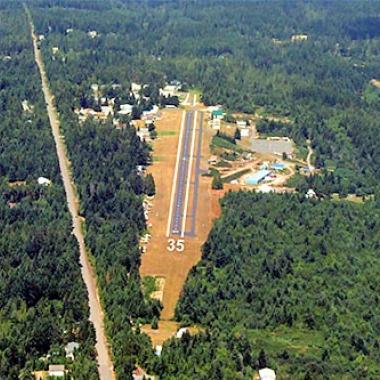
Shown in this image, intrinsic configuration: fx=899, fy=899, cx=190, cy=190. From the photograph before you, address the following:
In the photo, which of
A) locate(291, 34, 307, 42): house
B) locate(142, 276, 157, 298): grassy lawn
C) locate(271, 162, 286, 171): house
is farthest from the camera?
locate(291, 34, 307, 42): house

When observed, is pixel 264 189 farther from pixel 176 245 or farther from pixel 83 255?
pixel 83 255

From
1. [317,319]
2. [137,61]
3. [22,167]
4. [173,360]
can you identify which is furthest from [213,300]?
[137,61]

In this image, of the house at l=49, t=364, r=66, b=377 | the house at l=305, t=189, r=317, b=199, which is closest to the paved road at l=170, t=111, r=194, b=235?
the house at l=305, t=189, r=317, b=199

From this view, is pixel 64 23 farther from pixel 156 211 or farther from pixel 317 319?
pixel 317 319

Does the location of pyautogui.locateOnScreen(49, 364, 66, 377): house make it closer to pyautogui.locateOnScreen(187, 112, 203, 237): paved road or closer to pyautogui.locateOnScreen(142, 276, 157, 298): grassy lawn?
pyautogui.locateOnScreen(142, 276, 157, 298): grassy lawn

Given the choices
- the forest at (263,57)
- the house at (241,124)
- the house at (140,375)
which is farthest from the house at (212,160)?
the house at (140,375)

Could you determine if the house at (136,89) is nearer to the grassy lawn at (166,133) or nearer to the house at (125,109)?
the house at (125,109)

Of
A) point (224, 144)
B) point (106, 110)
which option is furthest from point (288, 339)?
point (106, 110)
